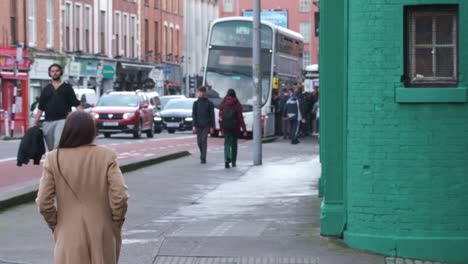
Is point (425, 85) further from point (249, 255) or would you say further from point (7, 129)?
point (7, 129)

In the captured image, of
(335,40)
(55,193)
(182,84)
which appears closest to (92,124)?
(55,193)

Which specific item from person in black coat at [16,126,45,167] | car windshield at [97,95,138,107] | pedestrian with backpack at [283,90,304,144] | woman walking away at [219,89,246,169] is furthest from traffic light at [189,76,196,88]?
person in black coat at [16,126,45,167]

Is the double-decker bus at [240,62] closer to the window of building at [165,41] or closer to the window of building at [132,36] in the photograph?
the window of building at [132,36]

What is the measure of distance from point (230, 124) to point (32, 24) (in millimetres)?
34904

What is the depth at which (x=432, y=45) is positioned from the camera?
11.4 meters

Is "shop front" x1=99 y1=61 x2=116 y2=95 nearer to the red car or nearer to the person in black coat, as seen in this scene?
the red car

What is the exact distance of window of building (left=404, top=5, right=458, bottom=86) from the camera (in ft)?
37.4

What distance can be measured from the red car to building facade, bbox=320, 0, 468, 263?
3273cm

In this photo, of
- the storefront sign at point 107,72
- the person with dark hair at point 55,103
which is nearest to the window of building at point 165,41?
the storefront sign at point 107,72

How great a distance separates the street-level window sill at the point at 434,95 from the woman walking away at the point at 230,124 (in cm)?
1419

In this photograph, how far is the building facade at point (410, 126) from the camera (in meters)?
11.3

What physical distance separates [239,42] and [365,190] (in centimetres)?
3293

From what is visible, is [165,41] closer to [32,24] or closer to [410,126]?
[32,24]

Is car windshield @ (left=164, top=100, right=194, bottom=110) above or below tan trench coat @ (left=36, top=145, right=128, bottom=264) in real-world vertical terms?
below
